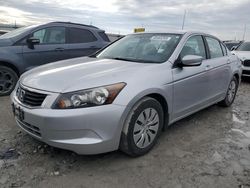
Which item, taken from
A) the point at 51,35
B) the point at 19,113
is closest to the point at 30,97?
the point at 19,113

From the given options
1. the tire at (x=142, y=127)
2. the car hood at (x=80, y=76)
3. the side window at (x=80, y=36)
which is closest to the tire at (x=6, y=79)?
the side window at (x=80, y=36)

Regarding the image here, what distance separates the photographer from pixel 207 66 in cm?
438

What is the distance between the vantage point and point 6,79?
18.6 ft

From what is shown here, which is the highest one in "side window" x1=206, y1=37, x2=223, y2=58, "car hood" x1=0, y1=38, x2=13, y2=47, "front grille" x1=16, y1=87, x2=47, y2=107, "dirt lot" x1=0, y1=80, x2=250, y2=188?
"side window" x1=206, y1=37, x2=223, y2=58

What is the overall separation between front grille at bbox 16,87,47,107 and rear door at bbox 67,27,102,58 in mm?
3535

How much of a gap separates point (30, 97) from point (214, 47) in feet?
11.5

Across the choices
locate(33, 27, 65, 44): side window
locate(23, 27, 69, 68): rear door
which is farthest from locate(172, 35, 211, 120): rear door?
locate(33, 27, 65, 44): side window

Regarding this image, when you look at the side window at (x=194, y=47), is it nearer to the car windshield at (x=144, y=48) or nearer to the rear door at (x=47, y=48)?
the car windshield at (x=144, y=48)

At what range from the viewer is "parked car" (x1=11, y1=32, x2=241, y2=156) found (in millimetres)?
2697

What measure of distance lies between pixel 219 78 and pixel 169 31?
1320 millimetres

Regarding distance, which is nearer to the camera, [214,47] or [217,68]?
[217,68]

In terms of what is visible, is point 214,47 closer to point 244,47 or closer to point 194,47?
point 194,47

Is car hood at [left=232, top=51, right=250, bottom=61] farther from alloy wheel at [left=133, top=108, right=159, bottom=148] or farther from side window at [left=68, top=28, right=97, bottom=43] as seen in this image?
alloy wheel at [left=133, top=108, right=159, bottom=148]

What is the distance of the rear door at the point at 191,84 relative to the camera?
363 centimetres
